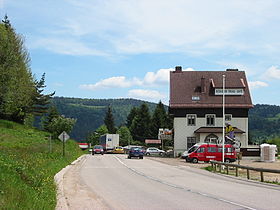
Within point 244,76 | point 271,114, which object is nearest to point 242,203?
point 244,76

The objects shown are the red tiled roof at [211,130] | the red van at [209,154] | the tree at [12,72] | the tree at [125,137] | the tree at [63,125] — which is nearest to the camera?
the red van at [209,154]

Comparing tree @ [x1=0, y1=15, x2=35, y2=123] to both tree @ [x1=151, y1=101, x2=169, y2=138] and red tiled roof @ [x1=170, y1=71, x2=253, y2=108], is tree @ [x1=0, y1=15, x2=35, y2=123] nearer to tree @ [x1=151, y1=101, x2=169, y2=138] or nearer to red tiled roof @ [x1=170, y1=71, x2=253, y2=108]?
red tiled roof @ [x1=170, y1=71, x2=253, y2=108]

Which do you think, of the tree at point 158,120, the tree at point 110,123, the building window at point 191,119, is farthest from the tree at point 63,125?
the tree at point 110,123

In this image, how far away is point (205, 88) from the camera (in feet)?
206

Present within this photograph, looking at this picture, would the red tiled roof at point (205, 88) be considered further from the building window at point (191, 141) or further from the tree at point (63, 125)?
the tree at point (63, 125)

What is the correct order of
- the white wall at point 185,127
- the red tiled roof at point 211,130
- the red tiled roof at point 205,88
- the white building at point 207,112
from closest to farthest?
the red tiled roof at point 211,130 < the white building at point 207,112 < the white wall at point 185,127 < the red tiled roof at point 205,88

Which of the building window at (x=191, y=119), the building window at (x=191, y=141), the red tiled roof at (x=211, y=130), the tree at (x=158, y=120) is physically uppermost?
the tree at (x=158, y=120)

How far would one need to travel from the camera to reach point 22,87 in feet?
187

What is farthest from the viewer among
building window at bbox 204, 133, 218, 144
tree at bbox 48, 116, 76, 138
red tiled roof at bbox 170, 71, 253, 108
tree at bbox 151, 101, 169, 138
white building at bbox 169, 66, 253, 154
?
tree at bbox 151, 101, 169, 138

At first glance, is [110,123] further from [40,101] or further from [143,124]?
[40,101]

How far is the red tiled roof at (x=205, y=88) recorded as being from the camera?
198 feet

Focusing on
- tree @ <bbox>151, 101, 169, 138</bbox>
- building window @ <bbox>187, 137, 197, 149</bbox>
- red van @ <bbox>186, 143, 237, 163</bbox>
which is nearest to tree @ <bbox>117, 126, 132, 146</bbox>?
tree @ <bbox>151, 101, 169, 138</bbox>

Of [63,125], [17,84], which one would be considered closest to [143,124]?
[63,125]

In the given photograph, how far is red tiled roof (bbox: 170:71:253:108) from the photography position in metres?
60.2
